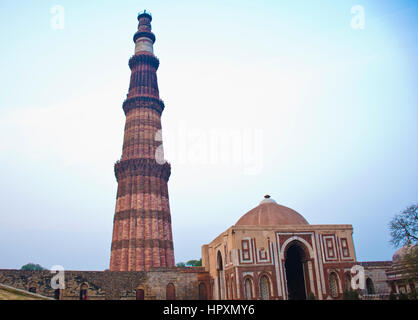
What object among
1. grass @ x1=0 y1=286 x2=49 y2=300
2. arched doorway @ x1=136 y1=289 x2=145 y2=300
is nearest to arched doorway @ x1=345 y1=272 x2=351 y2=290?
arched doorway @ x1=136 y1=289 x2=145 y2=300

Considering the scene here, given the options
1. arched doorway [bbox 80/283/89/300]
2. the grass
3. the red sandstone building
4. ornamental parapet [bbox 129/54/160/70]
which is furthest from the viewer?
ornamental parapet [bbox 129/54/160/70]

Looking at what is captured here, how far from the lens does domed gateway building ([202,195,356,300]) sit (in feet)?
84.4

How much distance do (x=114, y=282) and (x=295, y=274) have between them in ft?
50.0

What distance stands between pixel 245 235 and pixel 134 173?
14968 millimetres

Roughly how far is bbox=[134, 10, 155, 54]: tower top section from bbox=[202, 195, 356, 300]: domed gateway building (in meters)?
25.0

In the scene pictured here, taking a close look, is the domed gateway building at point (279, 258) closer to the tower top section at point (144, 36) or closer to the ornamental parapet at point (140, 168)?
the ornamental parapet at point (140, 168)

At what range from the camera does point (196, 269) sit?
31.6 metres

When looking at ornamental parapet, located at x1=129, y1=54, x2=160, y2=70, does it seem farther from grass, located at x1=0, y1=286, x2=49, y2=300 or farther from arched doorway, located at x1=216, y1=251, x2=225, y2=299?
grass, located at x1=0, y1=286, x2=49, y2=300

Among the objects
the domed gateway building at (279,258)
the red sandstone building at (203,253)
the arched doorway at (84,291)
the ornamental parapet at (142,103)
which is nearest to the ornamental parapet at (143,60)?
the ornamental parapet at (142,103)

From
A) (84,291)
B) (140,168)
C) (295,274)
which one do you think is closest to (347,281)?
(295,274)

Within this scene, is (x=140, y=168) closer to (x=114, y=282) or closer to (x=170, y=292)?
(x=114, y=282)

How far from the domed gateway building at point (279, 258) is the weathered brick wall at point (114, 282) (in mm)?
2723
